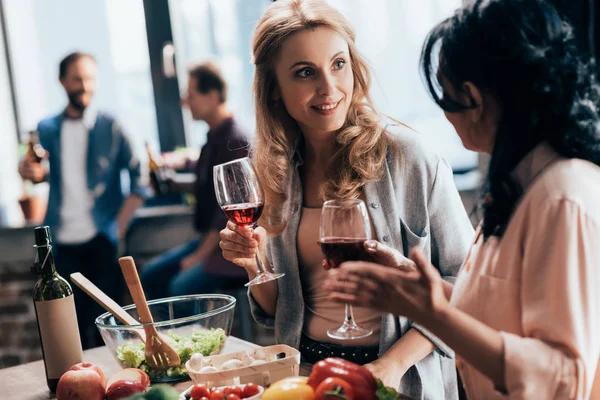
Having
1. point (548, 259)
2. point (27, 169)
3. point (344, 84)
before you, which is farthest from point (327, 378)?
point (27, 169)

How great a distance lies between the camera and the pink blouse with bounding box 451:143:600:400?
98 cm

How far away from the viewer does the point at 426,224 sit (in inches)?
68.4

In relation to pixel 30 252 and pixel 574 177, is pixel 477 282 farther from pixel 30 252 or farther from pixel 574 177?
pixel 30 252

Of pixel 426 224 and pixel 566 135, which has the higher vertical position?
pixel 566 135

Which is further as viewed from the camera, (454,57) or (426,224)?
(426,224)

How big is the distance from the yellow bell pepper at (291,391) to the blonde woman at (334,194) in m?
0.55

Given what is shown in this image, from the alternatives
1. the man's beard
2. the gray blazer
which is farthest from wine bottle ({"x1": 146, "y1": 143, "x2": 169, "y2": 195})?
the gray blazer

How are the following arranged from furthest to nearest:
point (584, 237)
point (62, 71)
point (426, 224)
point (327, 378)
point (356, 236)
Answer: point (62, 71)
point (426, 224)
point (356, 236)
point (327, 378)
point (584, 237)

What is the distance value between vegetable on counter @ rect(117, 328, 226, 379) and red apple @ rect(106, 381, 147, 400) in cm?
13

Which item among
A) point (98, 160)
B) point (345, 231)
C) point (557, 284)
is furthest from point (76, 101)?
point (557, 284)

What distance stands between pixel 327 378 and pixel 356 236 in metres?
0.27

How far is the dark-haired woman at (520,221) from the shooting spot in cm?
99

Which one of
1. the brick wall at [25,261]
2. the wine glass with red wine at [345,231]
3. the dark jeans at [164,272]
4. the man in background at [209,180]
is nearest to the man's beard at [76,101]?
the man in background at [209,180]

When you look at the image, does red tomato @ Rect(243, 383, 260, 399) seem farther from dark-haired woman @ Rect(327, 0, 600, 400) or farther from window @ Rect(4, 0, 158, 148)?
window @ Rect(4, 0, 158, 148)
